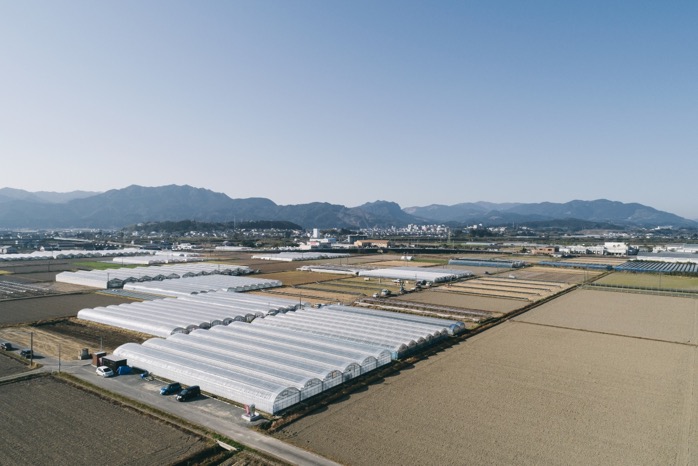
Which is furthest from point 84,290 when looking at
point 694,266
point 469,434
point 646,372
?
point 694,266

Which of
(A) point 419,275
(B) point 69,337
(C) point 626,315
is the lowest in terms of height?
(C) point 626,315

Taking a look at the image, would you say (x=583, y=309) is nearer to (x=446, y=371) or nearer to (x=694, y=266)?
(x=446, y=371)

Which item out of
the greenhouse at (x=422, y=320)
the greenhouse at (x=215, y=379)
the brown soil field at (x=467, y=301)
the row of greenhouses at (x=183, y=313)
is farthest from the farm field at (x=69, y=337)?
the brown soil field at (x=467, y=301)

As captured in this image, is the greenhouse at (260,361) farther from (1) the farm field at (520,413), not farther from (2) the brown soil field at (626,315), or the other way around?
(2) the brown soil field at (626,315)

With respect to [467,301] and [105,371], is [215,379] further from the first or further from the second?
[467,301]

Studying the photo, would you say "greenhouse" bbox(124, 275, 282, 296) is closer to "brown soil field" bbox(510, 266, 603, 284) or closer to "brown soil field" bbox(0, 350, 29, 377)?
"brown soil field" bbox(0, 350, 29, 377)

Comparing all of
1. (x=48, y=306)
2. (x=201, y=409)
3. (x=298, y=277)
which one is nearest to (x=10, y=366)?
(x=201, y=409)
